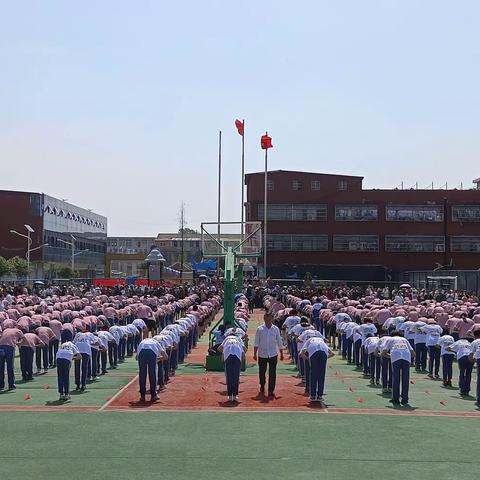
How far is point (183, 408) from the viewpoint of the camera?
14484mm

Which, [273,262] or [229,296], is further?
[273,262]

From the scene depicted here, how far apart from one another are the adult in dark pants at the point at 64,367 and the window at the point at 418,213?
62.2 meters

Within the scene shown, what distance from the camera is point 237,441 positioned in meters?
11.4

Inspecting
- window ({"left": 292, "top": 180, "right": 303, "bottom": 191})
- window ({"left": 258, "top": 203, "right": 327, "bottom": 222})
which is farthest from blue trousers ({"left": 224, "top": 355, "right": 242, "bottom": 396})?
window ({"left": 292, "top": 180, "right": 303, "bottom": 191})

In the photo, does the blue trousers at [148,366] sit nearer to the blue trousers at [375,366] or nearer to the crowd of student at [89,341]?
the crowd of student at [89,341]

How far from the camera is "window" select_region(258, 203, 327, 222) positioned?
246 feet

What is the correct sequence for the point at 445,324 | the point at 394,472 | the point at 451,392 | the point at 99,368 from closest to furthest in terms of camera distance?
1. the point at 394,472
2. the point at 451,392
3. the point at 99,368
4. the point at 445,324

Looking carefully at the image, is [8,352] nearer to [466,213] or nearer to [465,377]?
[465,377]

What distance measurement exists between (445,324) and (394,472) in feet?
48.4

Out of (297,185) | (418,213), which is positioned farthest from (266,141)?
(418,213)

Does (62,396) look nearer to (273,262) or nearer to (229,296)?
(229,296)

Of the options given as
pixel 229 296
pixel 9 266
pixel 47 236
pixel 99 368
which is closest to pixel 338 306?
pixel 229 296

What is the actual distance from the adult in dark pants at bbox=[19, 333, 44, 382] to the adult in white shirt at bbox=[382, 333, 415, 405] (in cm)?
825

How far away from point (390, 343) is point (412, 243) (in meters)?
61.1
